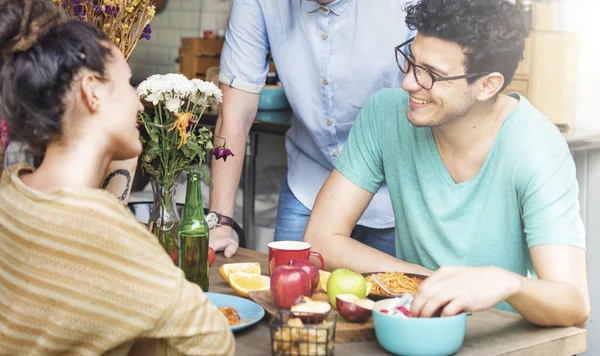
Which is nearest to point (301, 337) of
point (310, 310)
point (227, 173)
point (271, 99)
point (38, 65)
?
point (310, 310)

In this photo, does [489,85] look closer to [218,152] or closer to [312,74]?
[218,152]

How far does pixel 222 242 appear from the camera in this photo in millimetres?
2299

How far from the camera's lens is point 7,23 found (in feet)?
4.68

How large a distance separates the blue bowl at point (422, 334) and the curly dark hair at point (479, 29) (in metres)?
0.77

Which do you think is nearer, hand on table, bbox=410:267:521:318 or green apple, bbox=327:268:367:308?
hand on table, bbox=410:267:521:318

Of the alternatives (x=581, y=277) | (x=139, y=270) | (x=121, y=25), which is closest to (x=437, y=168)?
(x=581, y=277)

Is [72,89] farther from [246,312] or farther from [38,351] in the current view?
[246,312]

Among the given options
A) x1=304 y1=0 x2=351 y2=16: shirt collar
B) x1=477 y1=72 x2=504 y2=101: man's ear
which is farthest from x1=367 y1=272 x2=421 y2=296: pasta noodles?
x1=304 y1=0 x2=351 y2=16: shirt collar

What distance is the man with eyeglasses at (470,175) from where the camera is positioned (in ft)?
6.25

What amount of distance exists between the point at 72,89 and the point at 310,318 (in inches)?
22.9

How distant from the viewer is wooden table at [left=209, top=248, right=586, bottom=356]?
1.53 m

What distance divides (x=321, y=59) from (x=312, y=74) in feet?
0.21

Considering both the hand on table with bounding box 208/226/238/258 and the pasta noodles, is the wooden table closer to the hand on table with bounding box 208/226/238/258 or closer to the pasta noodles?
the pasta noodles

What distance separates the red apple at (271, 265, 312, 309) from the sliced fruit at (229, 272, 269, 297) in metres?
0.20
